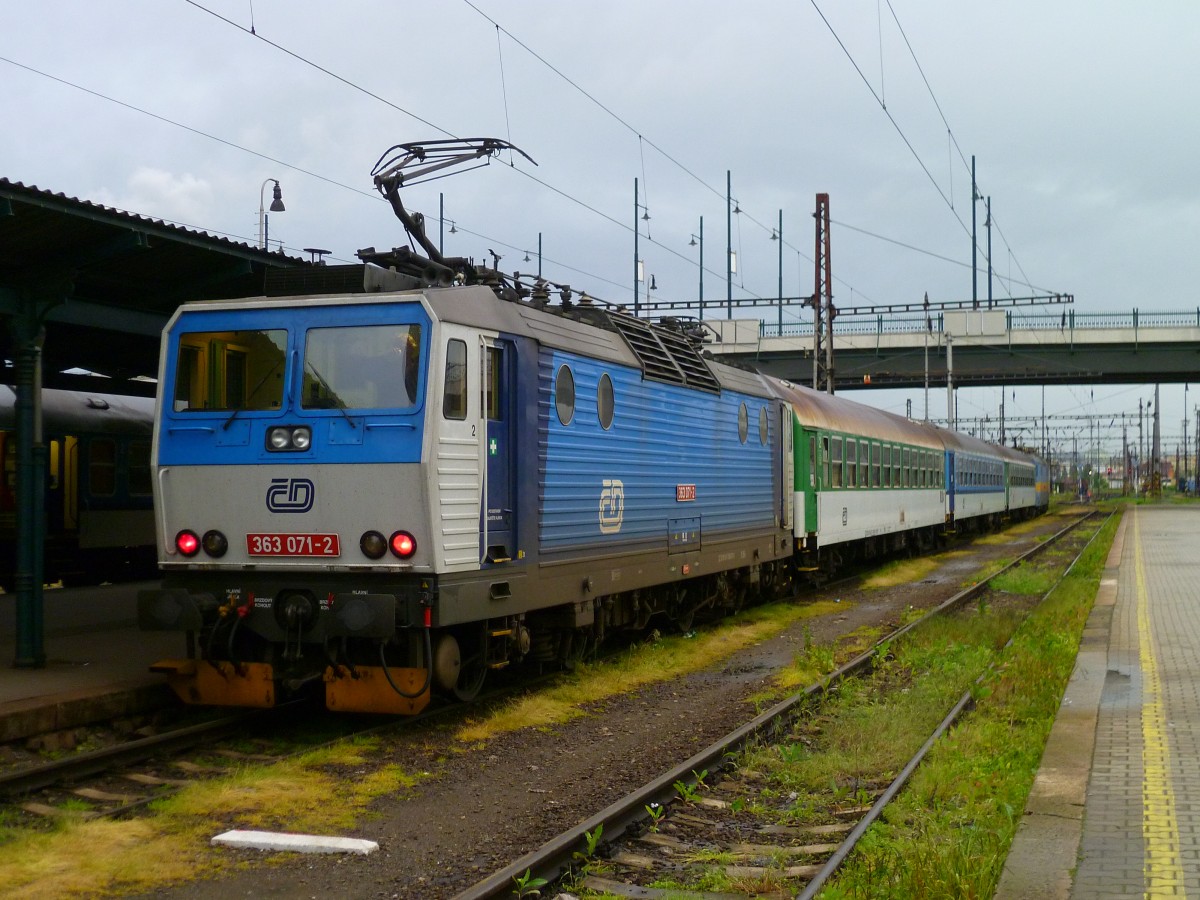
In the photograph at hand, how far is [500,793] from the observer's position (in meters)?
7.59

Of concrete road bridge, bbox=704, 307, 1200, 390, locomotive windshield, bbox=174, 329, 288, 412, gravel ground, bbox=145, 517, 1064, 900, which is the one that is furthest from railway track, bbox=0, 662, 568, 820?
concrete road bridge, bbox=704, 307, 1200, 390

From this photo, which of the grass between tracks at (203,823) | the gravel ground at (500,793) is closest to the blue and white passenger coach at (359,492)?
the grass between tracks at (203,823)

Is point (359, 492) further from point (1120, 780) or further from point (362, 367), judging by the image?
point (1120, 780)

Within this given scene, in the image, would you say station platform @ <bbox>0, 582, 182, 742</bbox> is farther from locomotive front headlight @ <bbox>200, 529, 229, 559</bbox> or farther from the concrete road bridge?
the concrete road bridge

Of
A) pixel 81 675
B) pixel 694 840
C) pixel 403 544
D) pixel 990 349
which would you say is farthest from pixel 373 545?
pixel 990 349

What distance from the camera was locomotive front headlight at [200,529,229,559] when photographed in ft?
29.6

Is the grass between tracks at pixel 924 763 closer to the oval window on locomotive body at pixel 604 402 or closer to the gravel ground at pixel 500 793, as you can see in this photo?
the gravel ground at pixel 500 793

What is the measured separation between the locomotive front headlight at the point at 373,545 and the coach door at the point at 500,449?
88cm

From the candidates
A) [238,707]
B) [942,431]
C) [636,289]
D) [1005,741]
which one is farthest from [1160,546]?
[238,707]

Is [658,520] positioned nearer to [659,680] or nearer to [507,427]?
[659,680]

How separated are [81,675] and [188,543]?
1727 mm

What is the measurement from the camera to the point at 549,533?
10.2 metres

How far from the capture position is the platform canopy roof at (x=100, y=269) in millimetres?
9617

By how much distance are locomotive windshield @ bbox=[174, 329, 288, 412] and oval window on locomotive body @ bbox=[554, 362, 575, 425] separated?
7.72 feet
